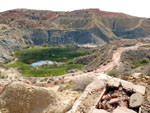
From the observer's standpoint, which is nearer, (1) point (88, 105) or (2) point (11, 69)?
(1) point (88, 105)

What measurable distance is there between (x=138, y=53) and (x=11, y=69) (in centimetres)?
2738

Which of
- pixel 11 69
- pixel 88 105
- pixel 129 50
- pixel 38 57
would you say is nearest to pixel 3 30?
pixel 38 57

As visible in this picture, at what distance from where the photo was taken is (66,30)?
7425 cm

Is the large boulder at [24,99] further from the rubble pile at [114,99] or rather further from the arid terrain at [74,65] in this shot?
the rubble pile at [114,99]

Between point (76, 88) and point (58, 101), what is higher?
point (58, 101)

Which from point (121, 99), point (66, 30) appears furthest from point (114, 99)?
point (66, 30)

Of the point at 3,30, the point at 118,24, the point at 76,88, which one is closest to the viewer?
the point at 76,88

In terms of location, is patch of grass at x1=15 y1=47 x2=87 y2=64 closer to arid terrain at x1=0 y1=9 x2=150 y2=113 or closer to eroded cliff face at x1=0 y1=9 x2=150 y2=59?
arid terrain at x1=0 y1=9 x2=150 y2=113

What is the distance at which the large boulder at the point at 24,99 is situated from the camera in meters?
7.92

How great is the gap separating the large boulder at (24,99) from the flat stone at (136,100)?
3.93 meters

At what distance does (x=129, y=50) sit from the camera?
1362 inches

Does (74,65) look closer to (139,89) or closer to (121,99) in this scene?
(139,89)

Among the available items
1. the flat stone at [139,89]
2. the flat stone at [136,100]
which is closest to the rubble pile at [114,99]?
the flat stone at [136,100]

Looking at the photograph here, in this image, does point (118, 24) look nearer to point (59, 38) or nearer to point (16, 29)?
point (59, 38)
